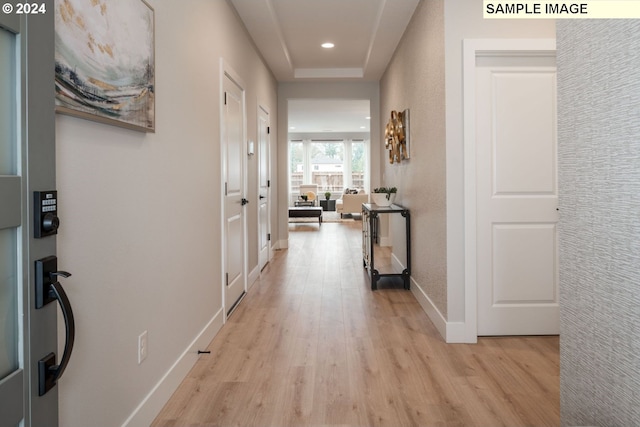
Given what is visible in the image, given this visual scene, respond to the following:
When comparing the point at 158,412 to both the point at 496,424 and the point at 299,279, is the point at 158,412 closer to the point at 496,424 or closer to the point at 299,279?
the point at 496,424

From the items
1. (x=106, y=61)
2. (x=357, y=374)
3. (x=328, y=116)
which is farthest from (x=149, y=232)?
(x=328, y=116)

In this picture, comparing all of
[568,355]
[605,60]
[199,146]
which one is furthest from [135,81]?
[568,355]

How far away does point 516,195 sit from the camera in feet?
10.1

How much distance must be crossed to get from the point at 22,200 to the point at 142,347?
126 centimetres

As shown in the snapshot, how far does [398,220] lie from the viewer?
5219mm

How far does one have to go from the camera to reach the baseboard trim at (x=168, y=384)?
74.4 inches

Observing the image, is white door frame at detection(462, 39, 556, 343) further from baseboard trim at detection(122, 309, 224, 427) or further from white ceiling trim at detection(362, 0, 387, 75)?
baseboard trim at detection(122, 309, 224, 427)

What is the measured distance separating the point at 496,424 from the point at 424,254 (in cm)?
198

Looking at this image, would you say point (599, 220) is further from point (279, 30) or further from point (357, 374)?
point (279, 30)

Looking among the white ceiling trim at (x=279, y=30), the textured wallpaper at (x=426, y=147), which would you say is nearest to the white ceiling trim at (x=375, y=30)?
the textured wallpaper at (x=426, y=147)

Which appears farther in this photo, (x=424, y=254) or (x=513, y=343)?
(x=424, y=254)

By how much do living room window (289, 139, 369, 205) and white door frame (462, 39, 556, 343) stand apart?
12.0 m

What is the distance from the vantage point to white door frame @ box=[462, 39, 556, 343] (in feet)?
9.66

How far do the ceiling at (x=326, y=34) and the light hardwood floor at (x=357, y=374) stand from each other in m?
2.62
